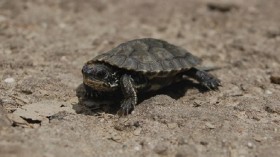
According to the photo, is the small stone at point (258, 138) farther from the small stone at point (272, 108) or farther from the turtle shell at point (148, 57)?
the turtle shell at point (148, 57)

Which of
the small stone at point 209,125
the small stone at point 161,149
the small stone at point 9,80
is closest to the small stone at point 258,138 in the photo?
the small stone at point 209,125

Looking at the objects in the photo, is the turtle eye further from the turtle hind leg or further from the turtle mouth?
the turtle hind leg

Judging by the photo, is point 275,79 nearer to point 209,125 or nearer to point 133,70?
point 209,125

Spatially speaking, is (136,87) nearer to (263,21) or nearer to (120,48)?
(120,48)

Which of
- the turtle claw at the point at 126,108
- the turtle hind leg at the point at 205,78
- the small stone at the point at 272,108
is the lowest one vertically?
the small stone at the point at 272,108

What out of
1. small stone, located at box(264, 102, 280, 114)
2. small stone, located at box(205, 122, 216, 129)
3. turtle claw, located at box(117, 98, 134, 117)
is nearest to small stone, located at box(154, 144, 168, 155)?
small stone, located at box(205, 122, 216, 129)

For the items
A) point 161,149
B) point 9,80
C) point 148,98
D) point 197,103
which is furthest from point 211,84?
point 9,80
